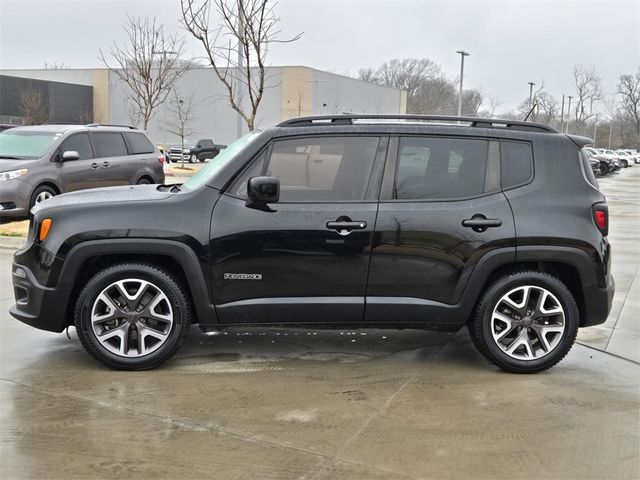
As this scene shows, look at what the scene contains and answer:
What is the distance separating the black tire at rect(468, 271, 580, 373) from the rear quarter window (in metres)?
0.69

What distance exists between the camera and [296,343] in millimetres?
5434

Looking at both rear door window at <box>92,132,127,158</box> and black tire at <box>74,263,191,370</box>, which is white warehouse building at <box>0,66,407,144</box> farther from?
black tire at <box>74,263,191,370</box>

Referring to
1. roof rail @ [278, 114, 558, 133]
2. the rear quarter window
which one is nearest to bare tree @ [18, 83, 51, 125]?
roof rail @ [278, 114, 558, 133]

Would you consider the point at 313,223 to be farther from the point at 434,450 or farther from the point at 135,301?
the point at 434,450

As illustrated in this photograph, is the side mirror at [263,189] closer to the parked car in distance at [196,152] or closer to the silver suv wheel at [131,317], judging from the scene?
the silver suv wheel at [131,317]

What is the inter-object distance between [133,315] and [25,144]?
8553 millimetres

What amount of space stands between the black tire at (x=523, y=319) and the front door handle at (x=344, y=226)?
110cm

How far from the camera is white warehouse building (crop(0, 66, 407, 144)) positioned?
61875 millimetres

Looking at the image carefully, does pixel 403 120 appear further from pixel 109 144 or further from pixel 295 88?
pixel 295 88

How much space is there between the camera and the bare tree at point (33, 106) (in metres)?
50.6

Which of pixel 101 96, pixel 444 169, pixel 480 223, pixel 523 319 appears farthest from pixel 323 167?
pixel 101 96

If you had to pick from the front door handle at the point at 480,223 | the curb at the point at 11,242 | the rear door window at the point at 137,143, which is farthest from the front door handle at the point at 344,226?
the rear door window at the point at 137,143

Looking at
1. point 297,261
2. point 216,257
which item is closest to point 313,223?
point 297,261

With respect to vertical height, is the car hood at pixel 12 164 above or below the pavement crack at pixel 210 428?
above
